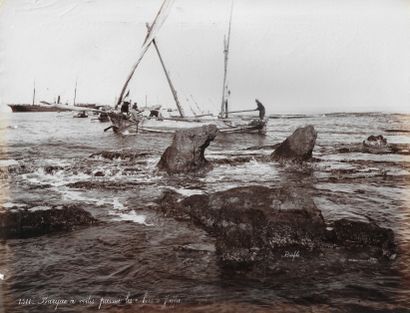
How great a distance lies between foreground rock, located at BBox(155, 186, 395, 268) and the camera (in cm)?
430

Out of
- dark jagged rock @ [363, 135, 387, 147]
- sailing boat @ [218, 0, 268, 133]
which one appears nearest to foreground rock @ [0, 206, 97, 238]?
Result: sailing boat @ [218, 0, 268, 133]

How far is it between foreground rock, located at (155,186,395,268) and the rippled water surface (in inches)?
11.7

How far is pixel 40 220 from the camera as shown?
522 cm

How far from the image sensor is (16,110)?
5.83 metres

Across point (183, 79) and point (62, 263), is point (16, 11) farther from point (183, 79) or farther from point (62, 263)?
point (62, 263)

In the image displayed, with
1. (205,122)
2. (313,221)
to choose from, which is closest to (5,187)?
(205,122)

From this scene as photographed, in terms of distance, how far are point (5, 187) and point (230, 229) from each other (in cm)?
407

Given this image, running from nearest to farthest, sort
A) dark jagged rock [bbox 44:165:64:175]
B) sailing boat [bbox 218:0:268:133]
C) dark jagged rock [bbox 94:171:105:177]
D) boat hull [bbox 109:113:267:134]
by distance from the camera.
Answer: sailing boat [bbox 218:0:268:133] → dark jagged rock [bbox 44:165:64:175] → dark jagged rock [bbox 94:171:105:177] → boat hull [bbox 109:113:267:134]

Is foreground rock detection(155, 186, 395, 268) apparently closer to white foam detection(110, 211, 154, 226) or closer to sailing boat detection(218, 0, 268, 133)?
white foam detection(110, 211, 154, 226)

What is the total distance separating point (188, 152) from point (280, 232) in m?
3.74

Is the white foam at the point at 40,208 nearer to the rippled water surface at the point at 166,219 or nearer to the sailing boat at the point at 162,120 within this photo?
the rippled water surface at the point at 166,219

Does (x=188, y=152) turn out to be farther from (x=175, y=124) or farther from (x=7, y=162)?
(x=7, y=162)

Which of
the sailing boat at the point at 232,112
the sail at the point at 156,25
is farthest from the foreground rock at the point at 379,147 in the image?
the sail at the point at 156,25
